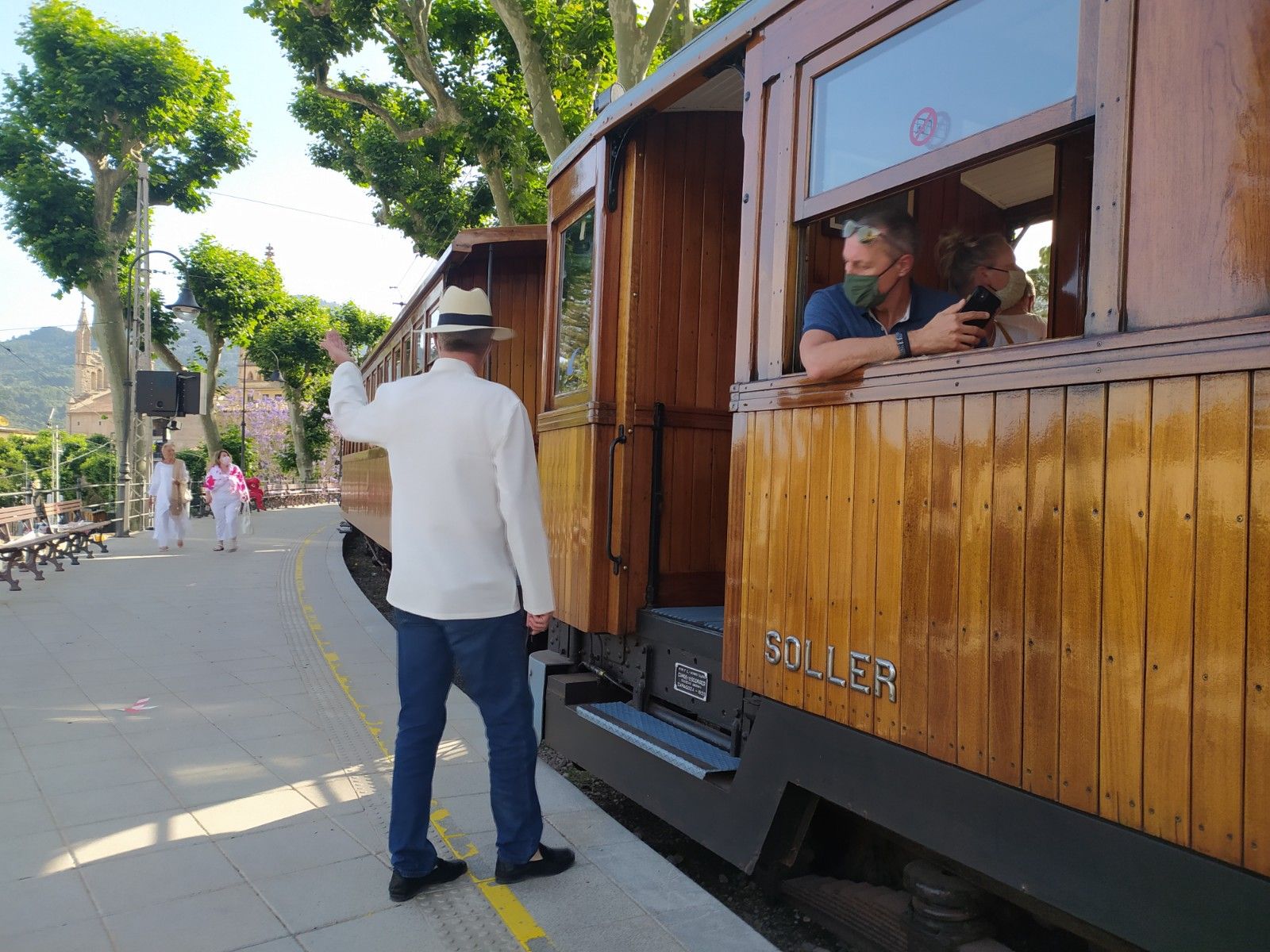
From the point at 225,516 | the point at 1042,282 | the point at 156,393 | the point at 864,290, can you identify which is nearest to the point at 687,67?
the point at 864,290

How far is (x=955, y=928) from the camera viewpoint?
2.37 metres

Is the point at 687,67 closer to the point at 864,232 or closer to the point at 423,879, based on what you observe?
the point at 864,232

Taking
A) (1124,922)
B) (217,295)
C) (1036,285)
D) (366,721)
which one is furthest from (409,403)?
(217,295)

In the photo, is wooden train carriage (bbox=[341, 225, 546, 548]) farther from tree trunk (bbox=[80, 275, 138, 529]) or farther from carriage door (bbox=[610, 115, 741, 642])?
tree trunk (bbox=[80, 275, 138, 529])

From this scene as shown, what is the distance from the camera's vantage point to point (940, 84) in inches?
93.3

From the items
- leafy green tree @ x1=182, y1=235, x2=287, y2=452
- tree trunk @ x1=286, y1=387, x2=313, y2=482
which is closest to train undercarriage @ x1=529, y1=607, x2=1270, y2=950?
leafy green tree @ x1=182, y1=235, x2=287, y2=452

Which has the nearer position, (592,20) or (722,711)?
(722,711)

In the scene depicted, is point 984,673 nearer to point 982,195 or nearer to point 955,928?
point 955,928

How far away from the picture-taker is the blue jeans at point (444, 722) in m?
2.99

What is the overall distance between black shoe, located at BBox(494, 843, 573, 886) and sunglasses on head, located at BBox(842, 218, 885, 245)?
2.17 meters

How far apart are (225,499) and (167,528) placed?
955 millimetres

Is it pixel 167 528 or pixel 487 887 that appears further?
pixel 167 528

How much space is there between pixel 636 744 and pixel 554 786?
78cm

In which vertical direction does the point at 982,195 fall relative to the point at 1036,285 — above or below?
above
